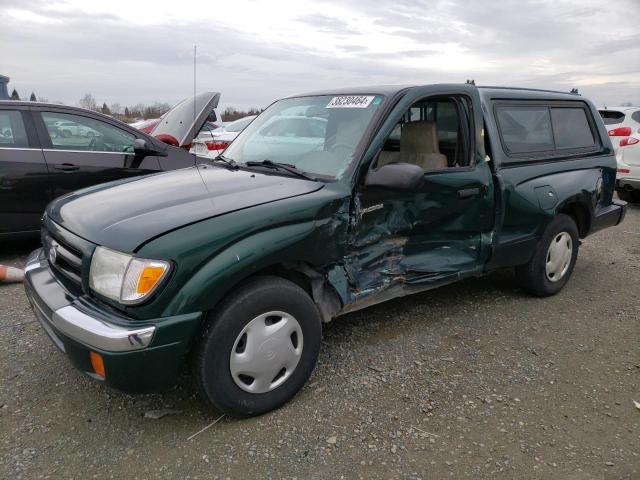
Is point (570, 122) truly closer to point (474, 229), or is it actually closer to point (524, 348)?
point (474, 229)

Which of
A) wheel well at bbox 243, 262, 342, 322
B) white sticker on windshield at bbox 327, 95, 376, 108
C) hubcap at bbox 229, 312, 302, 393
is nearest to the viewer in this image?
hubcap at bbox 229, 312, 302, 393

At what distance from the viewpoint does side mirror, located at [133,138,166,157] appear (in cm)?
509

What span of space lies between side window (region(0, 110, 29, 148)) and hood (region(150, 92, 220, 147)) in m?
1.50

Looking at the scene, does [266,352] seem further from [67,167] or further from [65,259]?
[67,167]

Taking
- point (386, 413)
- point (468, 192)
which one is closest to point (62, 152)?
point (468, 192)

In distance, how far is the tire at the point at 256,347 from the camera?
2410 mm

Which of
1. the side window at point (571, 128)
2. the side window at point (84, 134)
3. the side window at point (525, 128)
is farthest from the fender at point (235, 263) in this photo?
the side window at point (84, 134)

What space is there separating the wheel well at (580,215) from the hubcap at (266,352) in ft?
9.68

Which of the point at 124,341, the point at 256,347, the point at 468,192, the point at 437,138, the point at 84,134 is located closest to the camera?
the point at 124,341

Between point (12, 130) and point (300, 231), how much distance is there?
3.81 meters

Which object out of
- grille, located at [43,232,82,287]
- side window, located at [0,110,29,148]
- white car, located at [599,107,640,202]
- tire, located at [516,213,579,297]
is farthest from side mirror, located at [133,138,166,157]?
white car, located at [599,107,640,202]

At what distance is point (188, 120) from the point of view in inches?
226

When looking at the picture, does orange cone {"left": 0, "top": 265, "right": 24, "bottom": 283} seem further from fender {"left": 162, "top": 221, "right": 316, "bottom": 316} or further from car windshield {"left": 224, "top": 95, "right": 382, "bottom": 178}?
fender {"left": 162, "top": 221, "right": 316, "bottom": 316}

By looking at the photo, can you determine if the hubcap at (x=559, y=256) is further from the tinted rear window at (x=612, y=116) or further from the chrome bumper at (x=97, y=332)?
the tinted rear window at (x=612, y=116)
